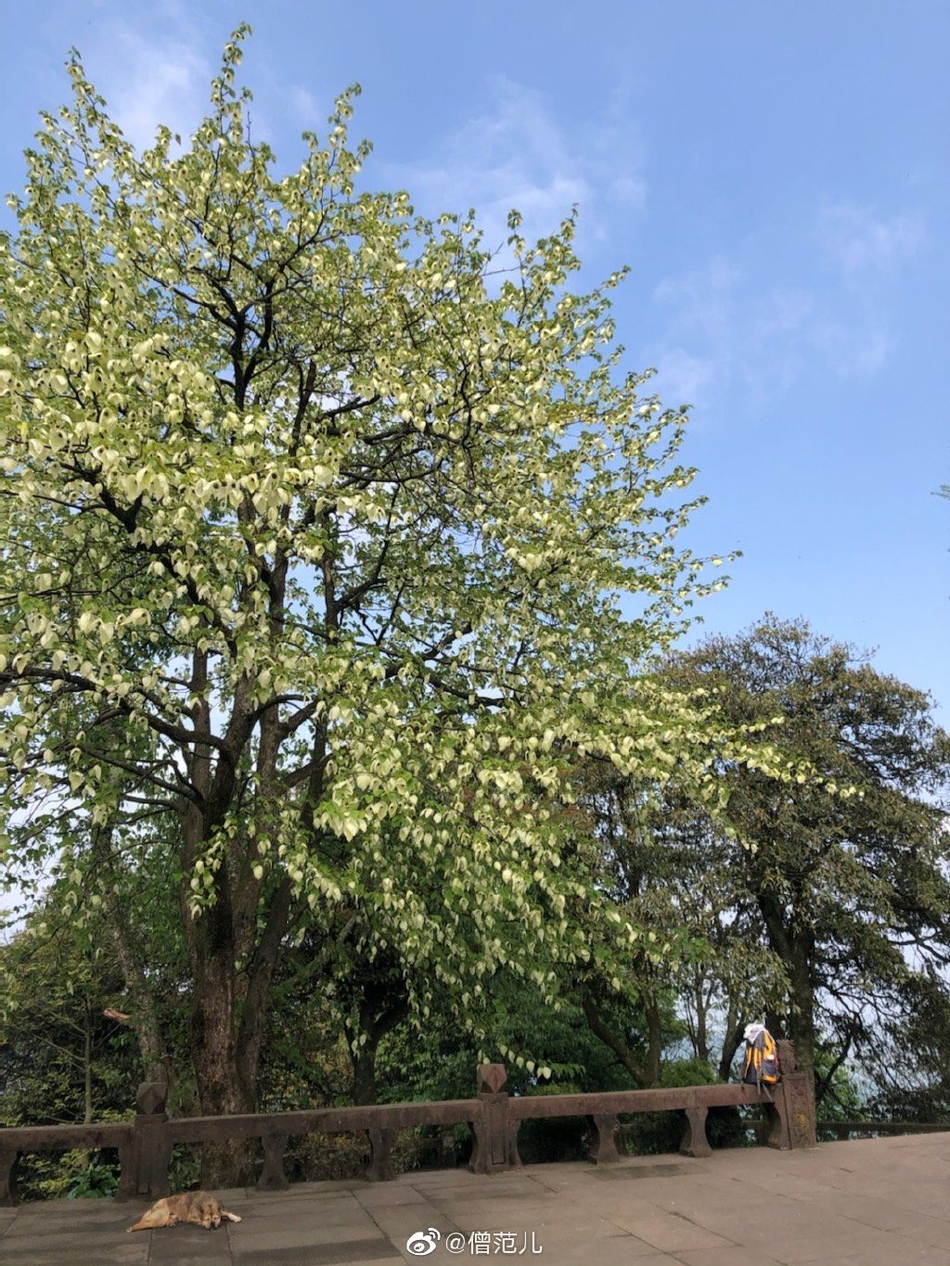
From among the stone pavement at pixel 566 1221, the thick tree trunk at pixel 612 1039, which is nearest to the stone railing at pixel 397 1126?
the stone pavement at pixel 566 1221

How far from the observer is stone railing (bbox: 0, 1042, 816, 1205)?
930 cm

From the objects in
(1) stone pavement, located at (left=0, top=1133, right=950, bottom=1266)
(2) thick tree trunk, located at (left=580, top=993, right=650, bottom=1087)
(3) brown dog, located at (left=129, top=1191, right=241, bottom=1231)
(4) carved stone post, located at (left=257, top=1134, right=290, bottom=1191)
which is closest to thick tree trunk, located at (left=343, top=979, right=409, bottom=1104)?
(2) thick tree trunk, located at (left=580, top=993, right=650, bottom=1087)

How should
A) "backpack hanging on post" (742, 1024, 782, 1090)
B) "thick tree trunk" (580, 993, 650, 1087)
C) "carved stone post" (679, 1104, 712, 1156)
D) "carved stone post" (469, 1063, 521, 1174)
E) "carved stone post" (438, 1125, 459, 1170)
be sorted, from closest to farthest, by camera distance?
1. "carved stone post" (469, 1063, 521, 1174)
2. "carved stone post" (679, 1104, 712, 1156)
3. "backpack hanging on post" (742, 1024, 782, 1090)
4. "carved stone post" (438, 1125, 459, 1170)
5. "thick tree trunk" (580, 993, 650, 1087)

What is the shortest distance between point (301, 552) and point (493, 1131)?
735 cm

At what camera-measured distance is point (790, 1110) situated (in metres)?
11.7

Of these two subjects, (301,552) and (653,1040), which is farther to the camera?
(653,1040)

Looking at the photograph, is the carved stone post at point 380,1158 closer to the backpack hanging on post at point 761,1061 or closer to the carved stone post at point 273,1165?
the carved stone post at point 273,1165

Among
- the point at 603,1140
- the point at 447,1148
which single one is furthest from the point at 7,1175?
the point at 447,1148

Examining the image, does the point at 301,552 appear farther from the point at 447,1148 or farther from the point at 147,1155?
the point at 447,1148

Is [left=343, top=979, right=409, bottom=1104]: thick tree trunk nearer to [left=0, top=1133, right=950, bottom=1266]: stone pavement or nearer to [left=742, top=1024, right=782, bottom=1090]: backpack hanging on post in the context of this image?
[left=742, top=1024, right=782, bottom=1090]: backpack hanging on post

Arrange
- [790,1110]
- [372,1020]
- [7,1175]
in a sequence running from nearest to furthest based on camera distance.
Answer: [7,1175]
[790,1110]
[372,1020]

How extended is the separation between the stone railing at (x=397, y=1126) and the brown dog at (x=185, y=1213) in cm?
99

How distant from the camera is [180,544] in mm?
9750

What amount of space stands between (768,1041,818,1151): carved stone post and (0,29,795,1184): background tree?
10.4 ft
